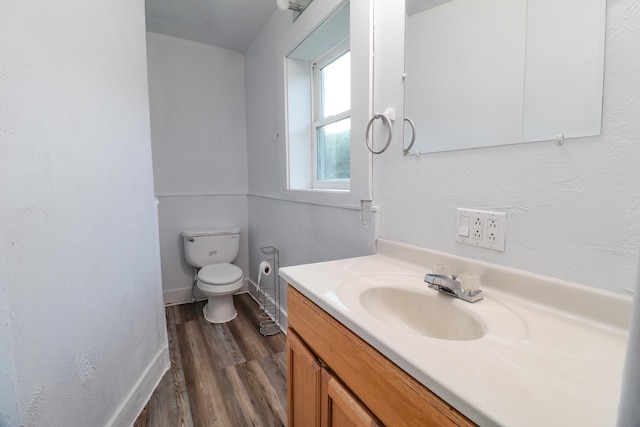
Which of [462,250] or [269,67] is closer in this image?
[462,250]

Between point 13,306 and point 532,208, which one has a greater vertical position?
point 532,208

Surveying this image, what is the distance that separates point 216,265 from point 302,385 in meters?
1.76

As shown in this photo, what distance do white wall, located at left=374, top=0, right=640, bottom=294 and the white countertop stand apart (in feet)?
0.17

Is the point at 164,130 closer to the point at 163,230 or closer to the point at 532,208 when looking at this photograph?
the point at 163,230

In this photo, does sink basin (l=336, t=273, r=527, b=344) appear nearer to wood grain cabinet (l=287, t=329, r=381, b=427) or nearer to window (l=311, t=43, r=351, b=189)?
wood grain cabinet (l=287, t=329, r=381, b=427)

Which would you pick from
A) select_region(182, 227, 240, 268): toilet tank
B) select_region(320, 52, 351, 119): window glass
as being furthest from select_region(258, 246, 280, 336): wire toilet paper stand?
select_region(320, 52, 351, 119): window glass

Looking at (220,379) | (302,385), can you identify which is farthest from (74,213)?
(220,379)

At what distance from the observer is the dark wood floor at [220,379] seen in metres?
1.39

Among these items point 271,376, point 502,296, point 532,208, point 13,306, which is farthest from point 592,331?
point 271,376

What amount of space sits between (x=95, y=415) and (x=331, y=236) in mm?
1229

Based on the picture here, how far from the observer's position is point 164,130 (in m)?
2.57

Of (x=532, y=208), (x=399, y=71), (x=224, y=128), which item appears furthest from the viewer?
(x=224, y=128)

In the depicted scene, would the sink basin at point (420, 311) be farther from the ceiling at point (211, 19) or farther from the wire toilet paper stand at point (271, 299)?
the ceiling at point (211, 19)

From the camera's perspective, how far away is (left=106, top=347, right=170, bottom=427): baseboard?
1271mm
